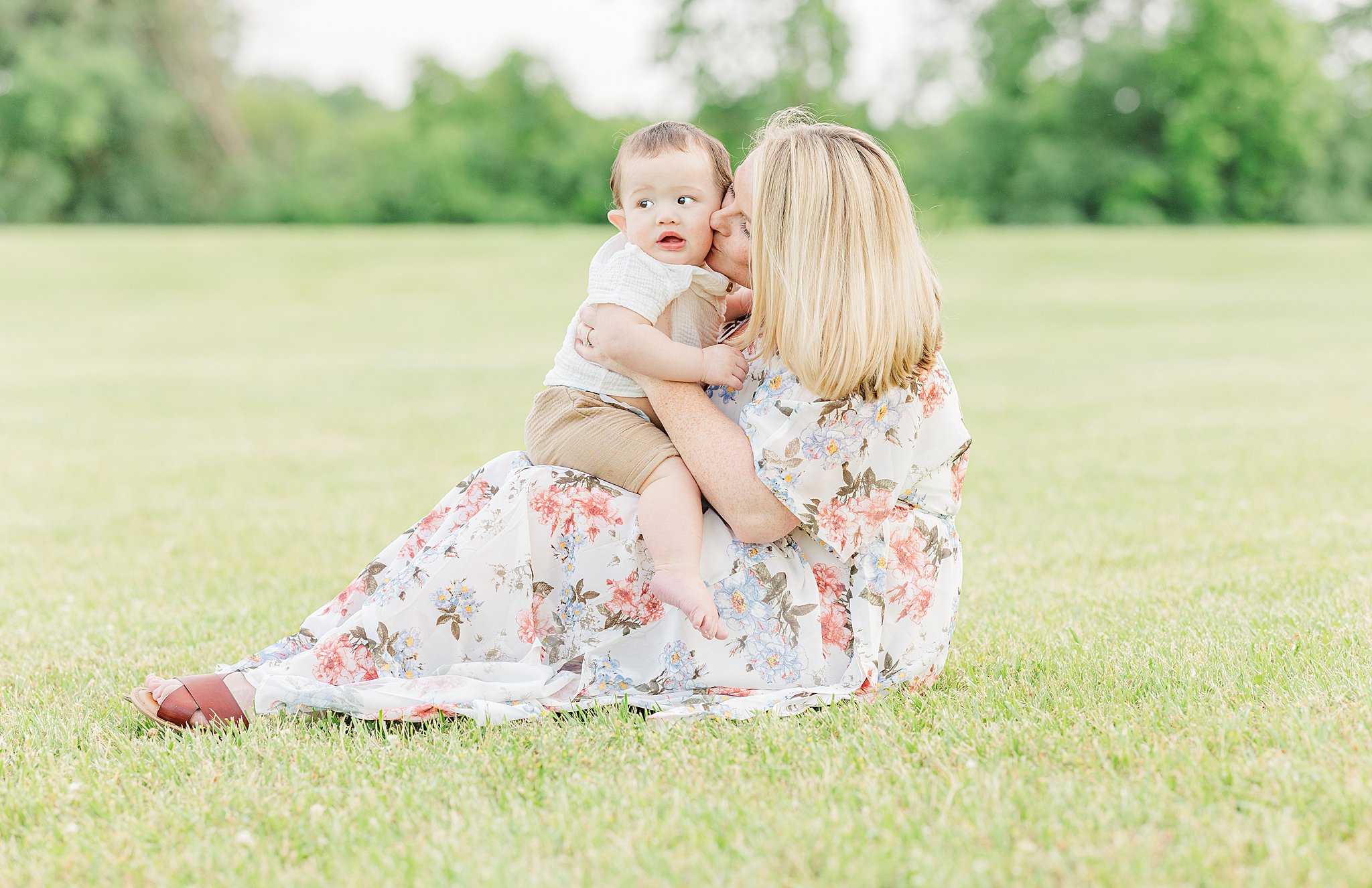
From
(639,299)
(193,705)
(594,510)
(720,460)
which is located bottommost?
(193,705)

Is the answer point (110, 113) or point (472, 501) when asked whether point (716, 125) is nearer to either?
point (110, 113)

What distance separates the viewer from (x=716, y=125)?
37844mm

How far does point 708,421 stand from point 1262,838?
1.36 meters

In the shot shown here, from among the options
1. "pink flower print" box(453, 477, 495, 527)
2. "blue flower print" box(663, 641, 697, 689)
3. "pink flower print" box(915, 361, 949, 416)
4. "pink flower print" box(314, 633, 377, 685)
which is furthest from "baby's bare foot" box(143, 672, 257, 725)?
"pink flower print" box(915, 361, 949, 416)

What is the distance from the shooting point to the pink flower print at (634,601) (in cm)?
274

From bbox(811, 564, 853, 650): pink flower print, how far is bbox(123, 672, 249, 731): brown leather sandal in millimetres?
1348

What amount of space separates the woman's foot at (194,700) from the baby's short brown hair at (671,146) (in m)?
1.44

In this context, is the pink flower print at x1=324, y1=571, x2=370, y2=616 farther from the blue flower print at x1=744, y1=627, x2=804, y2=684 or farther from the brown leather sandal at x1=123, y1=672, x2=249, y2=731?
the blue flower print at x1=744, y1=627, x2=804, y2=684

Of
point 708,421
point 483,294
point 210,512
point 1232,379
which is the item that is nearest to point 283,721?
point 708,421

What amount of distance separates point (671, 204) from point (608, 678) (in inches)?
43.5

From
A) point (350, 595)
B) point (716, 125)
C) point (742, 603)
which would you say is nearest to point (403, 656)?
point (350, 595)

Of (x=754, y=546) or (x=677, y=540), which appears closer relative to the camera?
(x=677, y=540)

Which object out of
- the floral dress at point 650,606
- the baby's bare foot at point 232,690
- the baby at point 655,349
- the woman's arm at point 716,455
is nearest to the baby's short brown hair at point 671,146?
the baby at point 655,349

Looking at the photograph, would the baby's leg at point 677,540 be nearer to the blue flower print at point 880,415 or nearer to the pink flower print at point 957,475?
the blue flower print at point 880,415
